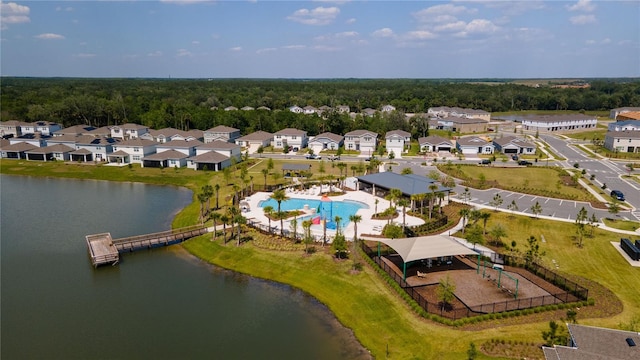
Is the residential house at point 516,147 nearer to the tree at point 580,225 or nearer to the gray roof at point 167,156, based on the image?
the tree at point 580,225

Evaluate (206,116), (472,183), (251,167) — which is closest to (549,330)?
(472,183)

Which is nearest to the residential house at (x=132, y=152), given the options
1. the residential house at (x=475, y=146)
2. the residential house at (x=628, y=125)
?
the residential house at (x=475, y=146)

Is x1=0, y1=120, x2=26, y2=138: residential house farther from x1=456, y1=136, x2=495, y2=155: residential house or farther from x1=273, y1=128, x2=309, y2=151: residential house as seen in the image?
x1=456, y1=136, x2=495, y2=155: residential house

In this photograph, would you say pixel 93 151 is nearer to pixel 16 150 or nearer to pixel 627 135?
pixel 16 150

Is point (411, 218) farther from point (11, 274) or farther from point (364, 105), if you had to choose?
point (364, 105)

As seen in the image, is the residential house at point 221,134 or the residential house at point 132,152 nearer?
the residential house at point 132,152

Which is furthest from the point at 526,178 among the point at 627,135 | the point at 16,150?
the point at 16,150
